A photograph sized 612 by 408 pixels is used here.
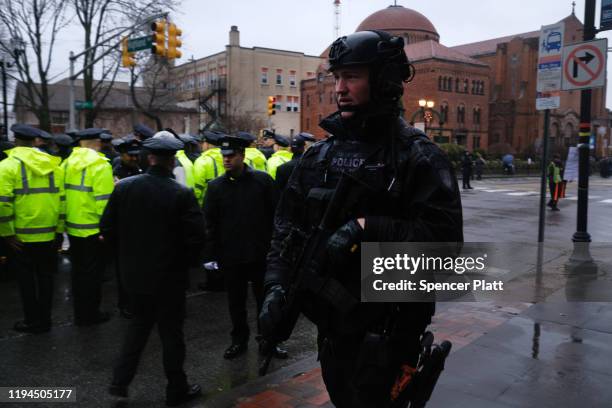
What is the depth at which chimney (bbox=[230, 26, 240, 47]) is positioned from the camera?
226 feet

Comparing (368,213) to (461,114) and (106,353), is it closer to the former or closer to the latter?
(106,353)

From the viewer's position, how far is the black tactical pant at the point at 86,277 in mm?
5875

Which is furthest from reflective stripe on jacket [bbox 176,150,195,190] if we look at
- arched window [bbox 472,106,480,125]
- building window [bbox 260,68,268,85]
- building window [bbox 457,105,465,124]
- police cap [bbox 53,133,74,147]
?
building window [bbox 260,68,268,85]

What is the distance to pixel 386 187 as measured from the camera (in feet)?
7.43

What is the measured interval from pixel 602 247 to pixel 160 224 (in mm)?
9945

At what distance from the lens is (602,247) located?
10891 millimetres

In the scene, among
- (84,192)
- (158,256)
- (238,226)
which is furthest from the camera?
(84,192)

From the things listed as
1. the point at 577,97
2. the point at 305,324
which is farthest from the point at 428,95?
the point at 305,324

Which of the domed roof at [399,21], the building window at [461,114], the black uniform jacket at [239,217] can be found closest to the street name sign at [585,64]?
the black uniform jacket at [239,217]

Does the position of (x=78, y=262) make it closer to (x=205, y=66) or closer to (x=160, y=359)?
(x=160, y=359)

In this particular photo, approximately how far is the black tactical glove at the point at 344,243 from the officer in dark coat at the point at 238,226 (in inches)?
117

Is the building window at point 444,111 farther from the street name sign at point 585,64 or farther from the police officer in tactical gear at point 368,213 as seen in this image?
the police officer in tactical gear at point 368,213

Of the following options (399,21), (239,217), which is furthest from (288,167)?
(399,21)

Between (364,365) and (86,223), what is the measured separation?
15.4 feet
